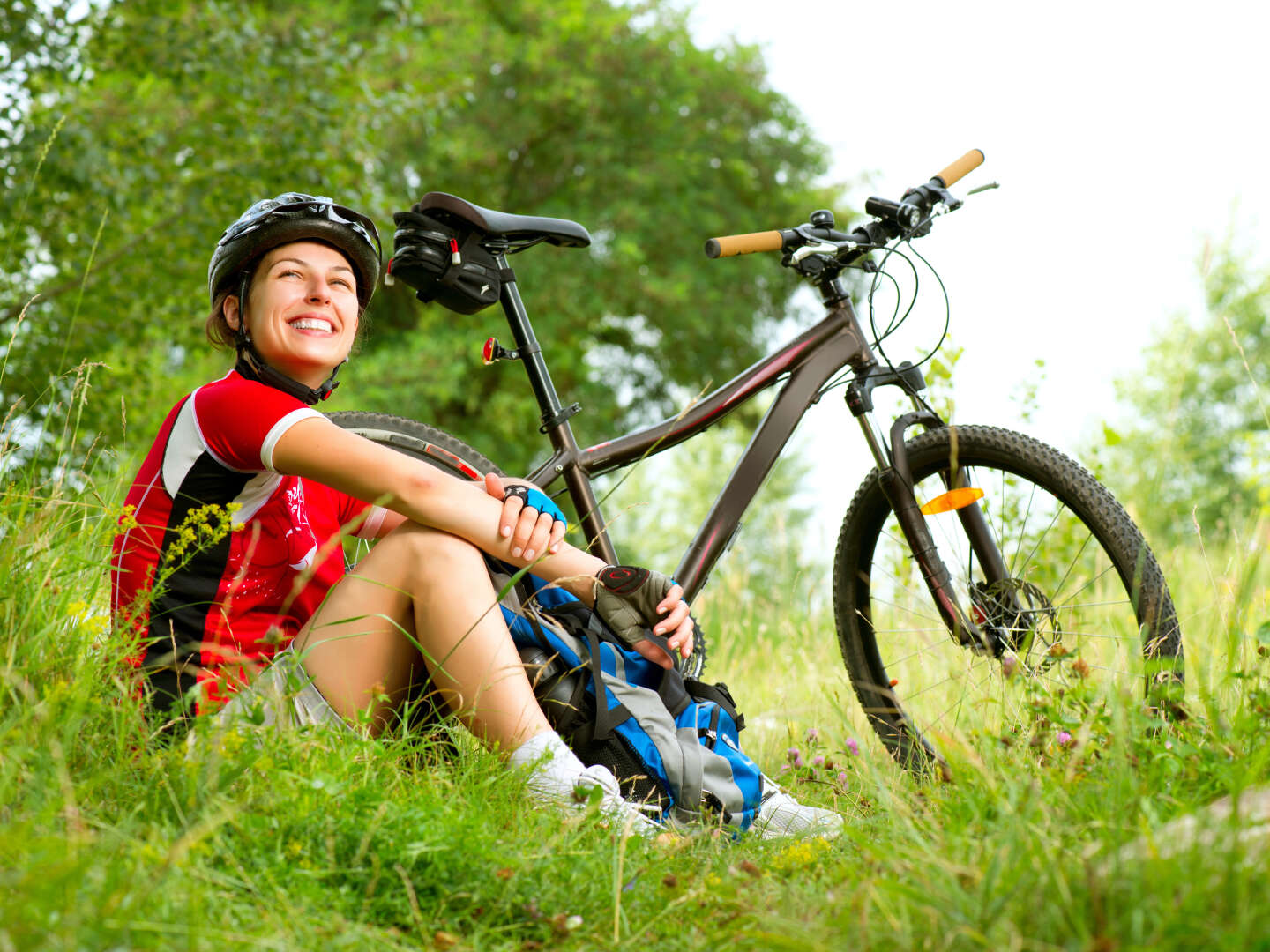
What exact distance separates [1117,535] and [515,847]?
147 centimetres

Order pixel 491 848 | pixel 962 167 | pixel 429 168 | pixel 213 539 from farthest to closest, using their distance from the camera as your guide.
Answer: pixel 429 168 → pixel 962 167 → pixel 213 539 → pixel 491 848

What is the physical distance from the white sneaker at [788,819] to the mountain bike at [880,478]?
47 centimetres

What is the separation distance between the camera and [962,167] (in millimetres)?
2895

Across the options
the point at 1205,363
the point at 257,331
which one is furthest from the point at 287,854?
the point at 1205,363

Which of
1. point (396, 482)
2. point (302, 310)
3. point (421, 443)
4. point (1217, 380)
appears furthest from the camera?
point (1217, 380)

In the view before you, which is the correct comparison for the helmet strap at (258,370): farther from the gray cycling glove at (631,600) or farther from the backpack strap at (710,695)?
the backpack strap at (710,695)

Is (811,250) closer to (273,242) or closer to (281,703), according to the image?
(273,242)

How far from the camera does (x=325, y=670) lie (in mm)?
1907

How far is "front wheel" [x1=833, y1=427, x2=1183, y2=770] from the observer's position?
1.99 meters

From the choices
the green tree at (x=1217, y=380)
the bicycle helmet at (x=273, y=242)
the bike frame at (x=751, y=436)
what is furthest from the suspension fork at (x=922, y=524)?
the green tree at (x=1217, y=380)

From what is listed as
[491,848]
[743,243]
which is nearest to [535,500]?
[491,848]

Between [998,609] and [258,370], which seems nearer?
[258,370]

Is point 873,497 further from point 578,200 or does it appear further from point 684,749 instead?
point 578,200

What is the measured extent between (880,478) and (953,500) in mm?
225
